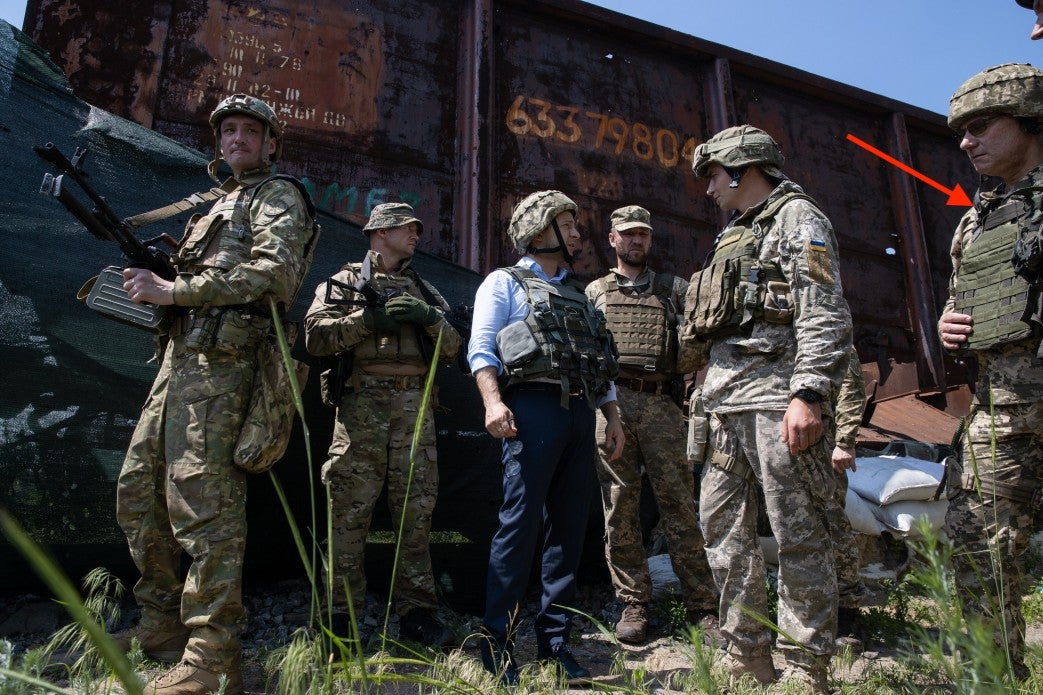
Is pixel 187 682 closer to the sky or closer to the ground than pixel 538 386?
closer to the ground

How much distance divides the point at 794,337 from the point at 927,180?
16.6 ft

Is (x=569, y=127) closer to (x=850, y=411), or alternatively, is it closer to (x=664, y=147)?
(x=664, y=147)

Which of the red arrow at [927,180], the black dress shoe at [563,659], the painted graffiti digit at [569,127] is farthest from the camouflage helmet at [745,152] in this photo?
the red arrow at [927,180]

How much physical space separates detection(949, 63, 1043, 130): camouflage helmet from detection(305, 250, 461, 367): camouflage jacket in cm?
184

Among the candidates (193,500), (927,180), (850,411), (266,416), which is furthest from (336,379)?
(927,180)

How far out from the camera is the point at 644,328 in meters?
3.36

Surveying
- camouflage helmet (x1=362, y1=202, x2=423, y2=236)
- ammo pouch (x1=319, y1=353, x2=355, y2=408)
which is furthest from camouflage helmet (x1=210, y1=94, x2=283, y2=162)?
ammo pouch (x1=319, y1=353, x2=355, y2=408)

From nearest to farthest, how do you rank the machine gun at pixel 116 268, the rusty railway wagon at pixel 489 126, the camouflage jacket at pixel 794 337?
the camouflage jacket at pixel 794 337 → the machine gun at pixel 116 268 → the rusty railway wagon at pixel 489 126

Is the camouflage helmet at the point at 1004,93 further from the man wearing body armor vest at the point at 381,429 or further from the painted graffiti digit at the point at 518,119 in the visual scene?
the painted graffiti digit at the point at 518,119

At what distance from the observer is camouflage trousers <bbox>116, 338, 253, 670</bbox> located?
213 cm

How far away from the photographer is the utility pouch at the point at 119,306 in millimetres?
2410

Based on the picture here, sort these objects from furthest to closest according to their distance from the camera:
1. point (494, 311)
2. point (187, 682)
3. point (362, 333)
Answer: point (362, 333)
point (494, 311)
point (187, 682)

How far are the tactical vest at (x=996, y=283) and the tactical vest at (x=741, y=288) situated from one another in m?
0.54

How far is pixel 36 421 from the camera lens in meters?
2.55
